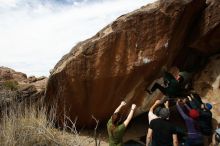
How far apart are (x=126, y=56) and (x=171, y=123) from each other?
131 inches

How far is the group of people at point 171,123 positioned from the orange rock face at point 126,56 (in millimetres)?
531

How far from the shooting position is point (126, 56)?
10.8m

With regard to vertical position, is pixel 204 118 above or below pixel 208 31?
below

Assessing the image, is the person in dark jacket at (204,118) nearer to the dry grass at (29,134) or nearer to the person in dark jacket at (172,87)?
the person in dark jacket at (172,87)

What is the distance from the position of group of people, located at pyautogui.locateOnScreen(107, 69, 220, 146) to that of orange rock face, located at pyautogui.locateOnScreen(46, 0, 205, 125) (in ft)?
1.74

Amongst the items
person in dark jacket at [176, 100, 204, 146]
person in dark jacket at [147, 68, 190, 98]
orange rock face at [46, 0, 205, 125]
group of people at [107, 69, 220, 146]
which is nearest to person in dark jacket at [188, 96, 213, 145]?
group of people at [107, 69, 220, 146]

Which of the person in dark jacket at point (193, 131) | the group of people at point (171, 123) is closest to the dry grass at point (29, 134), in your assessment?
the group of people at point (171, 123)

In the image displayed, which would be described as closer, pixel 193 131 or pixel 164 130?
pixel 164 130

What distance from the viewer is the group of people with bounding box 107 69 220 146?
752 centimetres

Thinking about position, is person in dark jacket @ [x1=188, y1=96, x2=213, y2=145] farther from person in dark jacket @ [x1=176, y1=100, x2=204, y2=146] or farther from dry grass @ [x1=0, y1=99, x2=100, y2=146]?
dry grass @ [x1=0, y1=99, x2=100, y2=146]

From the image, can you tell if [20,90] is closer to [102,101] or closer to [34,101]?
[34,101]

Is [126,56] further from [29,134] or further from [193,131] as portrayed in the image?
[29,134]

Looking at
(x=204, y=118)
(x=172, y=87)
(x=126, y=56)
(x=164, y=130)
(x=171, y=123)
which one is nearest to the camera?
(x=164, y=130)

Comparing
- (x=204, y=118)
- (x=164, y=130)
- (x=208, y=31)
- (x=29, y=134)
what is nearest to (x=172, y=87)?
(x=204, y=118)
